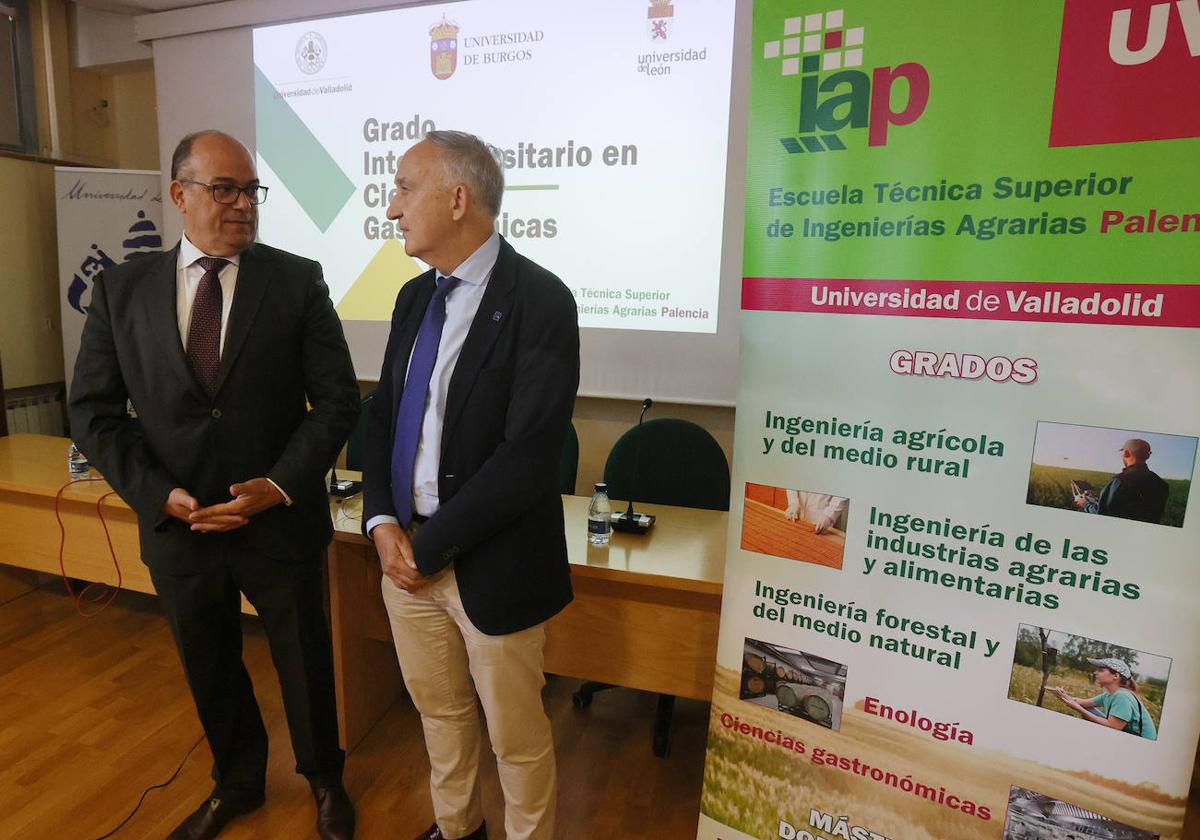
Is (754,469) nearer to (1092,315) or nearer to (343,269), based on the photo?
(1092,315)

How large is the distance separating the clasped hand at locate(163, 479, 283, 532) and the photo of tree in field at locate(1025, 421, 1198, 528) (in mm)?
1518

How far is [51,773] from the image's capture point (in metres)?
2.01

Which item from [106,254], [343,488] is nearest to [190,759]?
[343,488]

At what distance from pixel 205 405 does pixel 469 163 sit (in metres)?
0.81

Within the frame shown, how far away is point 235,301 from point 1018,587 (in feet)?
5.48

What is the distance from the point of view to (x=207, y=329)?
1.57m

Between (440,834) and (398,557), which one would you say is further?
(440,834)

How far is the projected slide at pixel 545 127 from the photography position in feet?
9.46

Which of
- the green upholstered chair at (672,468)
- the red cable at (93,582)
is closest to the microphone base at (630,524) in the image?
the green upholstered chair at (672,468)

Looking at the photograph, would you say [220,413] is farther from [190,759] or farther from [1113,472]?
[1113,472]

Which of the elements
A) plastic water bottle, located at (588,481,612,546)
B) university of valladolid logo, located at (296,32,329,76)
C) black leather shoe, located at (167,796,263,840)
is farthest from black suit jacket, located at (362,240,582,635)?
university of valladolid logo, located at (296,32,329,76)

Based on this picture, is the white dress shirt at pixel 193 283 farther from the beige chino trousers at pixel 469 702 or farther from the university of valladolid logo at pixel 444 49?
the university of valladolid logo at pixel 444 49

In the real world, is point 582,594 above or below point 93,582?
above

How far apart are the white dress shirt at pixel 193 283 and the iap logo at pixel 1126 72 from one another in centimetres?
164
